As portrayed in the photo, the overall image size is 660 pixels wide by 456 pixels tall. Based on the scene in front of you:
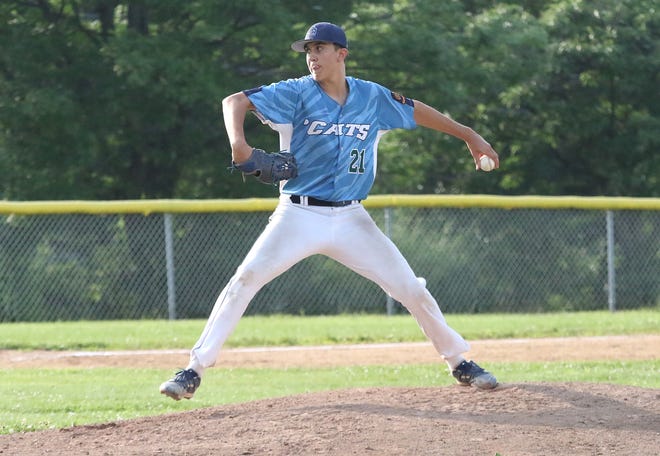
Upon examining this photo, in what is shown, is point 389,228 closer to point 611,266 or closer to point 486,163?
point 611,266

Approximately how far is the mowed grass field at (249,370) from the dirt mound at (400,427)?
117 centimetres

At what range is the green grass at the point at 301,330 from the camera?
1192 centimetres

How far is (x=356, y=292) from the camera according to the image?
48.8ft

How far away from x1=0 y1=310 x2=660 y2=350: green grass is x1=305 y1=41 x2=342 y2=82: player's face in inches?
241

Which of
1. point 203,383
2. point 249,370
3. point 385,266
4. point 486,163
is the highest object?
point 486,163

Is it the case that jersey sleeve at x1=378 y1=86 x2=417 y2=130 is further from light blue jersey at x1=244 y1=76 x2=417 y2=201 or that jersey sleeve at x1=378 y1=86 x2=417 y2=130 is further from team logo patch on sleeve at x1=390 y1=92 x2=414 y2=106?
light blue jersey at x1=244 y1=76 x2=417 y2=201

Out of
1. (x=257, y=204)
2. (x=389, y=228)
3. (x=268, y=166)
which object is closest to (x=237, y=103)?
(x=268, y=166)

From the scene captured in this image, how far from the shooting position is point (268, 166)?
18.5 feet

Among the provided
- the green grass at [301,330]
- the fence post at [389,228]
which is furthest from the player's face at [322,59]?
the fence post at [389,228]

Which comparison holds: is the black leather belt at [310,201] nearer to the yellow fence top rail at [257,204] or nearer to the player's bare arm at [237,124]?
the player's bare arm at [237,124]

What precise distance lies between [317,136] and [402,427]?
1.60m

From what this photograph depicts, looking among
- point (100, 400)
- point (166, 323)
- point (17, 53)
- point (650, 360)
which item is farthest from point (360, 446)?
point (17, 53)

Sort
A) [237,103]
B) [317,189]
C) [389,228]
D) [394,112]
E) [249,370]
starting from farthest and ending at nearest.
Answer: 1. [389,228]
2. [249,370]
3. [394,112]
4. [317,189]
5. [237,103]

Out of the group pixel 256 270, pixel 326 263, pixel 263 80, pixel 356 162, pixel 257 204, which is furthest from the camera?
pixel 263 80
